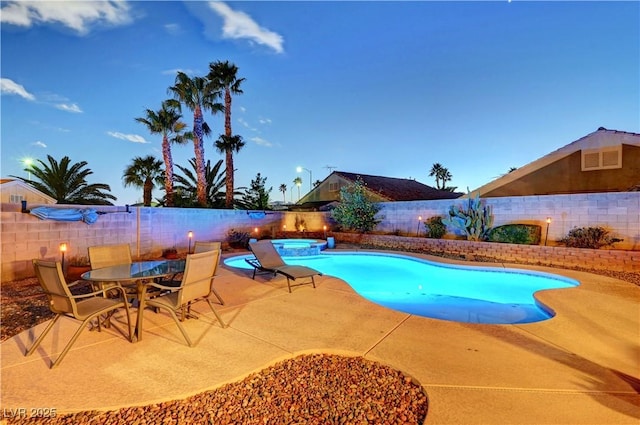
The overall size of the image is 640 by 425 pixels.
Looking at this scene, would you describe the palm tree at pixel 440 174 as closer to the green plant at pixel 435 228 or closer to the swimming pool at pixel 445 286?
the green plant at pixel 435 228

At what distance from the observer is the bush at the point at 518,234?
9969 millimetres

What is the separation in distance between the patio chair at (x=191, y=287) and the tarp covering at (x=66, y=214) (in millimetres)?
5968

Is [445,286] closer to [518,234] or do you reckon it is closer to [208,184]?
[518,234]

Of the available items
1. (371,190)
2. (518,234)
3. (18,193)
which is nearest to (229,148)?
(18,193)

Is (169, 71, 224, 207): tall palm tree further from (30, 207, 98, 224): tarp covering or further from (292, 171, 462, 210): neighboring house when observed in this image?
(292, 171, 462, 210): neighboring house

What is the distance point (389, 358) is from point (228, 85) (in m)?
16.9

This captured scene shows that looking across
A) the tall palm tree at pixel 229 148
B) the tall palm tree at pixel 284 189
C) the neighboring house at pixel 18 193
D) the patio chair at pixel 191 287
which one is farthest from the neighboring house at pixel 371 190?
the tall palm tree at pixel 284 189

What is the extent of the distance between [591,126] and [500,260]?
1085cm

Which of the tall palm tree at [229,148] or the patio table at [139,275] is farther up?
the tall palm tree at [229,148]

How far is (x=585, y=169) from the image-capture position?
40.1 feet

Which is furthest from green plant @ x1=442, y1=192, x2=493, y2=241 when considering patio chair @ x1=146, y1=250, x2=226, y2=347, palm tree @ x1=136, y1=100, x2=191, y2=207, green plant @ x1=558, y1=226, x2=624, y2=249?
palm tree @ x1=136, y1=100, x2=191, y2=207

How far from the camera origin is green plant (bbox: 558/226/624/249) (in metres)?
8.62

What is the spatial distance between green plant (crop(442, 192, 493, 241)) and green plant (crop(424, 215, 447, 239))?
2.22 ft

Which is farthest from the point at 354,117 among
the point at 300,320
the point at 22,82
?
the point at 300,320
